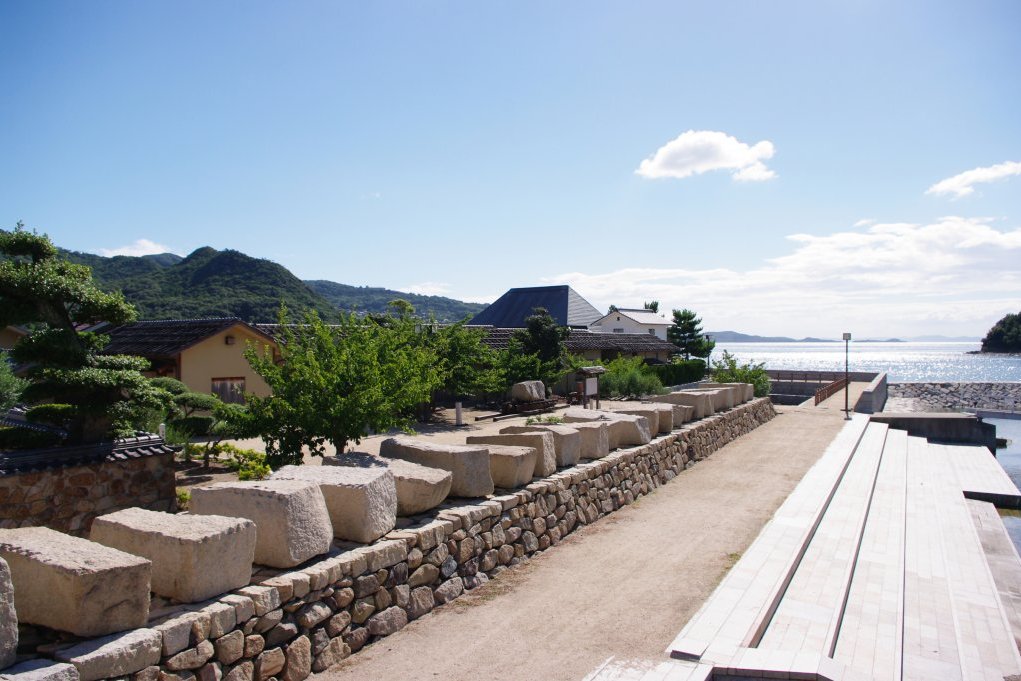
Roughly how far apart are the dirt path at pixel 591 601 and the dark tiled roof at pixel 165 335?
1386cm

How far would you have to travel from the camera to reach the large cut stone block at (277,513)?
5348 millimetres

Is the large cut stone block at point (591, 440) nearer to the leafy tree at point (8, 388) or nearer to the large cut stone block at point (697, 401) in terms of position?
the large cut stone block at point (697, 401)

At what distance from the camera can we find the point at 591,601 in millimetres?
7059

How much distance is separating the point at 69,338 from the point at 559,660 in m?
7.09

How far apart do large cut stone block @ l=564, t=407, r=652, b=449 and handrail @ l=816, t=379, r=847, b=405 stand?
813 inches

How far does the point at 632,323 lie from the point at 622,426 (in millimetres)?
44294

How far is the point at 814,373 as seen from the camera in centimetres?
4341

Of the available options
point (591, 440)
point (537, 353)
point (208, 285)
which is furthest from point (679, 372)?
point (208, 285)

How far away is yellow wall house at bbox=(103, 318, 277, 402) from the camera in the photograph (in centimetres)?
1950

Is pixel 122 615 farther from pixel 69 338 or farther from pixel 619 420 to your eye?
pixel 619 420

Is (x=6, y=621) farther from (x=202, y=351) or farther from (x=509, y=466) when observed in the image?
(x=202, y=351)

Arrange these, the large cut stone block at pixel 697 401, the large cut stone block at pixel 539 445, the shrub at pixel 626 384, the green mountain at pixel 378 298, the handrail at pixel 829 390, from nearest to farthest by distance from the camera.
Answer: the large cut stone block at pixel 539 445 < the large cut stone block at pixel 697 401 < the shrub at pixel 626 384 < the handrail at pixel 829 390 < the green mountain at pixel 378 298

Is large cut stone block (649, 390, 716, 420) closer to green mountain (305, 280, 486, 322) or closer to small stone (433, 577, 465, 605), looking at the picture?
small stone (433, 577, 465, 605)

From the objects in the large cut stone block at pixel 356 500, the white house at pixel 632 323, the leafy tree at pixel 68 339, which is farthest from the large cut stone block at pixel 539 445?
the white house at pixel 632 323
